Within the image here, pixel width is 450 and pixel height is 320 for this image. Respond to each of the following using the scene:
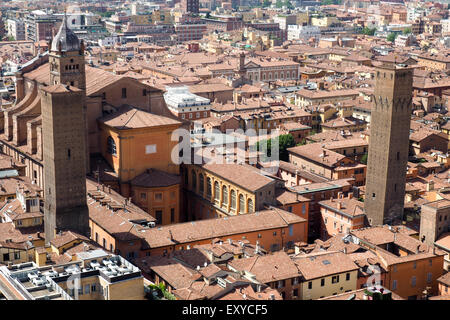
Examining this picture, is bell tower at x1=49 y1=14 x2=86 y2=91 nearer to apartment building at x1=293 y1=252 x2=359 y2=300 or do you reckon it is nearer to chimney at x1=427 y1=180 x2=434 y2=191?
apartment building at x1=293 y1=252 x2=359 y2=300

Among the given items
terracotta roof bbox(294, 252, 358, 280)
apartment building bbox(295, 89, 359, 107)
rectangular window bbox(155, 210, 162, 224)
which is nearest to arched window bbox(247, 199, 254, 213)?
rectangular window bbox(155, 210, 162, 224)

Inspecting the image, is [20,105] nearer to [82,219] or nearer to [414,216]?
[82,219]

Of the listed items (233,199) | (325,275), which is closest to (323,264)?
(325,275)

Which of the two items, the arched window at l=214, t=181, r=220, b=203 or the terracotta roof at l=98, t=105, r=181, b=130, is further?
the arched window at l=214, t=181, r=220, b=203

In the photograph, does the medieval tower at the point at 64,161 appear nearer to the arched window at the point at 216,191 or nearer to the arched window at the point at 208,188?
the arched window at the point at 216,191

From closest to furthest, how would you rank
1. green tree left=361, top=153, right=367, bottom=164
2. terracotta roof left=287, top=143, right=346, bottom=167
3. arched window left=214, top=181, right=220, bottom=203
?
arched window left=214, top=181, right=220, bottom=203
terracotta roof left=287, top=143, right=346, bottom=167
green tree left=361, top=153, right=367, bottom=164

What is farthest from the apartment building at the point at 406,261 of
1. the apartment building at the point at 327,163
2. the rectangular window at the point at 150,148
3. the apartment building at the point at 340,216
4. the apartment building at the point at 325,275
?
the rectangular window at the point at 150,148

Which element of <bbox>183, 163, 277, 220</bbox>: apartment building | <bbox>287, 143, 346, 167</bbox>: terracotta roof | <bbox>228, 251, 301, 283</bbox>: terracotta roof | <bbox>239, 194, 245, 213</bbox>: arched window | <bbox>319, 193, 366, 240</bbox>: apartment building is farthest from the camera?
<bbox>287, 143, 346, 167</bbox>: terracotta roof
